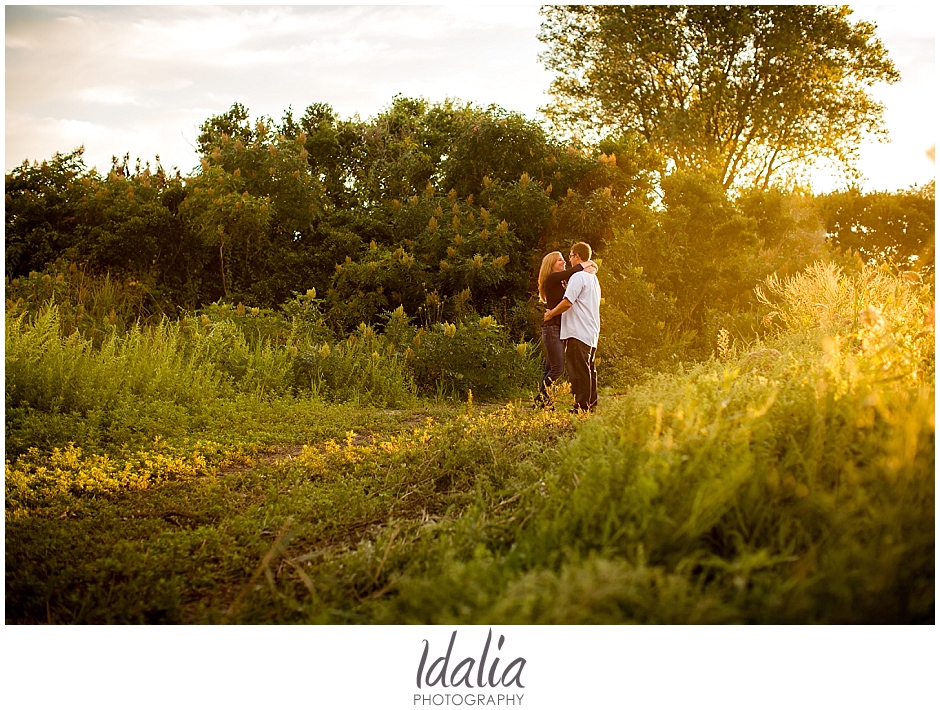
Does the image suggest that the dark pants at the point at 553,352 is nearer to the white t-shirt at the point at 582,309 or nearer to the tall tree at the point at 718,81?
the white t-shirt at the point at 582,309

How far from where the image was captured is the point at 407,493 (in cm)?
396

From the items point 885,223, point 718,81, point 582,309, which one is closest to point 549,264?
point 582,309

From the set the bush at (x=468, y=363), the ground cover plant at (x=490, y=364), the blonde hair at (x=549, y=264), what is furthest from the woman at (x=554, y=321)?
the bush at (x=468, y=363)

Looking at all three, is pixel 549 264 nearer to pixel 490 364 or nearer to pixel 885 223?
pixel 490 364

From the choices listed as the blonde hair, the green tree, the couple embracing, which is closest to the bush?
the blonde hair

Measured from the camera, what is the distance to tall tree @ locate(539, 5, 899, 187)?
31.4 feet

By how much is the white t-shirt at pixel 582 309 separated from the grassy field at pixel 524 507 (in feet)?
3.96

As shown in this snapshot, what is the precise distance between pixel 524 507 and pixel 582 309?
3.49 m

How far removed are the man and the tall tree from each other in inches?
171

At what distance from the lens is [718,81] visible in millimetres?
11234
